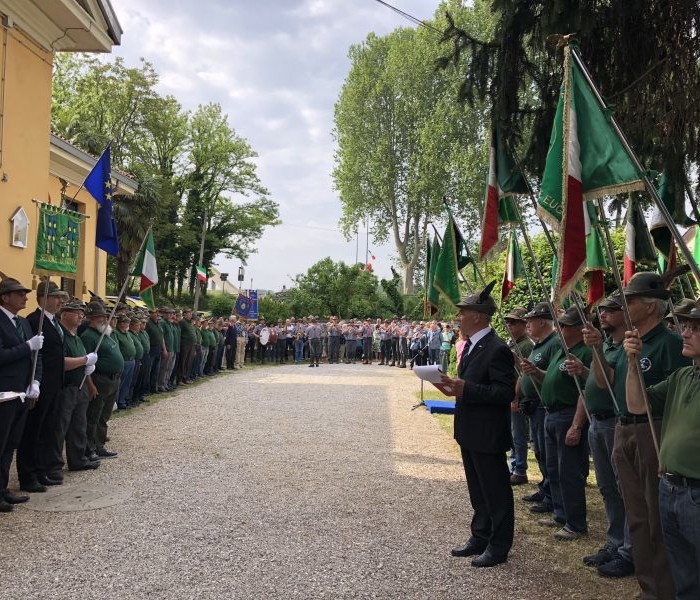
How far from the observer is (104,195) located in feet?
29.3

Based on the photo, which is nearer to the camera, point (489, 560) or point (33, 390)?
point (489, 560)

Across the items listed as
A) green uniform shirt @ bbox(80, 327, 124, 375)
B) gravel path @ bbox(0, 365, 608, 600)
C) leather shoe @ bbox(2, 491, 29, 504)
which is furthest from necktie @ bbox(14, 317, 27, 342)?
green uniform shirt @ bbox(80, 327, 124, 375)

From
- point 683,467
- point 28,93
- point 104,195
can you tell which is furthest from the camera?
point 28,93

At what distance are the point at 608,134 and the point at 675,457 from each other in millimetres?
1884

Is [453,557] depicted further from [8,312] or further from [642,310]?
[8,312]

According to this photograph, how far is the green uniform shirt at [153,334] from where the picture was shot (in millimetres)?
14008

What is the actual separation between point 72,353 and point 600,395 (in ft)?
18.5

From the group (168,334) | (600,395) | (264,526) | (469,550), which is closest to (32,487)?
(264,526)

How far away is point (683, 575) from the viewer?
10.6ft

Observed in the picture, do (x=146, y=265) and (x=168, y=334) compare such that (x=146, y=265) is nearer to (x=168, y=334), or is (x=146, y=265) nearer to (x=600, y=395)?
(x=168, y=334)

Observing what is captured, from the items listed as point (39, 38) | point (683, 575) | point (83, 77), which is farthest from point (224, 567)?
point (83, 77)

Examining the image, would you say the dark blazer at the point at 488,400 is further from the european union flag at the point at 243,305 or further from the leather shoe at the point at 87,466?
the european union flag at the point at 243,305

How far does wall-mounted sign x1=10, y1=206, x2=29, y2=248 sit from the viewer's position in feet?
35.6

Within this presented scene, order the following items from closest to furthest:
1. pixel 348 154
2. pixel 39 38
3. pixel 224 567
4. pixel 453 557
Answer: pixel 224 567 → pixel 453 557 → pixel 39 38 → pixel 348 154
